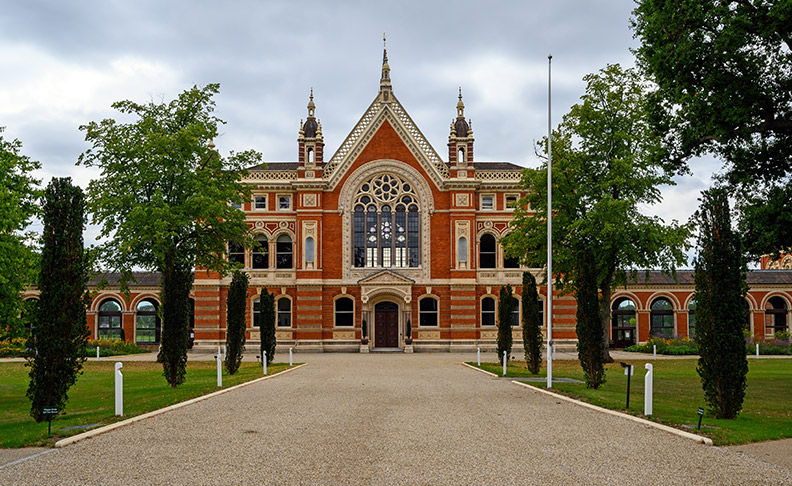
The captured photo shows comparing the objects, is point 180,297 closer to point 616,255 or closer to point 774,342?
point 616,255

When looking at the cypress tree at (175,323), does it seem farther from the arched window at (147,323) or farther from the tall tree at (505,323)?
the arched window at (147,323)

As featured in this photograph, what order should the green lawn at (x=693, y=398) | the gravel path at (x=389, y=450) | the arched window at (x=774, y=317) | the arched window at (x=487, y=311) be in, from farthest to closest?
the arched window at (x=774, y=317) < the arched window at (x=487, y=311) < the green lawn at (x=693, y=398) < the gravel path at (x=389, y=450)

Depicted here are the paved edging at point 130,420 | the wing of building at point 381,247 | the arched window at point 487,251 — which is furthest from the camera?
the arched window at point 487,251

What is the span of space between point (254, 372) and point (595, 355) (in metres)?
14.1

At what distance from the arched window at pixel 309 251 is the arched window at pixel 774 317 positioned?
3617 centimetres

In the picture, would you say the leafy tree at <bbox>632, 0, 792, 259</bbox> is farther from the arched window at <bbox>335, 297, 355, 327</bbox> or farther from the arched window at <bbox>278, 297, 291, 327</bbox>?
the arched window at <bbox>278, 297, 291, 327</bbox>

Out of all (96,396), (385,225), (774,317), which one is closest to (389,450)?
(96,396)

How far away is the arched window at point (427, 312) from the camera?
158 feet

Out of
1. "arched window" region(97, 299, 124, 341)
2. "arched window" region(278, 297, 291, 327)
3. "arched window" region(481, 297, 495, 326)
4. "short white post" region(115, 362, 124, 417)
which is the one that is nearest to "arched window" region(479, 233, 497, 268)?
"arched window" region(481, 297, 495, 326)

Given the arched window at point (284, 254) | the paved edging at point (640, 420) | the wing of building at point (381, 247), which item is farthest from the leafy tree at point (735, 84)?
the arched window at point (284, 254)

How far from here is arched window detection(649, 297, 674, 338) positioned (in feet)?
177

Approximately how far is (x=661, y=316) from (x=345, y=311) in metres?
25.8

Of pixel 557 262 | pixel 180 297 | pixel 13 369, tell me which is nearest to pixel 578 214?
pixel 557 262

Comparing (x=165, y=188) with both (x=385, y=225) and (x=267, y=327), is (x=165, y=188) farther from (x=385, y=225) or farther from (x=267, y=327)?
(x=385, y=225)
